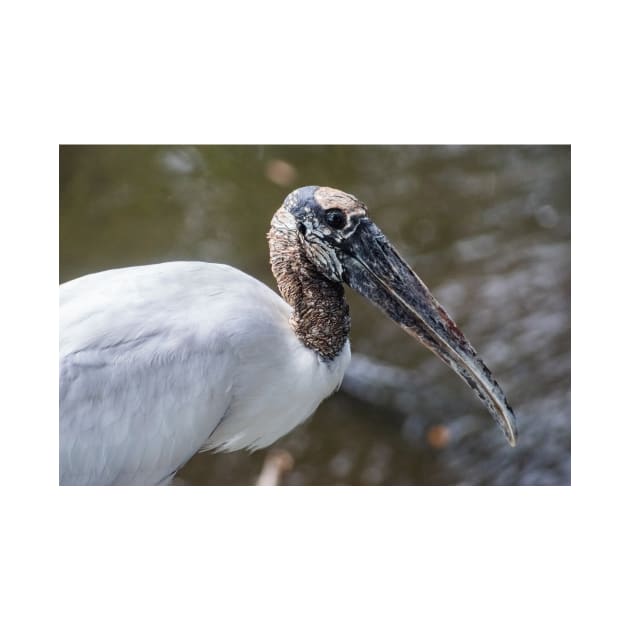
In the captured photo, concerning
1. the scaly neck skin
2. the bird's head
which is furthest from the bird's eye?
the scaly neck skin

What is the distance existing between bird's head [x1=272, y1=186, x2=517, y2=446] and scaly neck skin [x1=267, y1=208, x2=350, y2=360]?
4 cm

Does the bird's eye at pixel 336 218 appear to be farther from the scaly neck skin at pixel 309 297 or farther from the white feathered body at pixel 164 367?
the white feathered body at pixel 164 367

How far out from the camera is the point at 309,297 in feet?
8.95

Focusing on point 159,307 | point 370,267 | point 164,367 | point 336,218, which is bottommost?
point 164,367

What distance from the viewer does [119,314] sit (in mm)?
2588

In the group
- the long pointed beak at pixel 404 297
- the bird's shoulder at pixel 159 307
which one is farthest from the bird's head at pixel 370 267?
the bird's shoulder at pixel 159 307

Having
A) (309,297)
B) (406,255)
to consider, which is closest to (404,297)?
(309,297)

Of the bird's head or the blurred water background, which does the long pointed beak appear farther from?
the blurred water background

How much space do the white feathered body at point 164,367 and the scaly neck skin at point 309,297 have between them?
1.6 inches

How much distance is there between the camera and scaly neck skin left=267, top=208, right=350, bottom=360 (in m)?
2.70

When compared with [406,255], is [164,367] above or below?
below

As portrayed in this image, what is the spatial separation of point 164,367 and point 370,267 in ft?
2.15

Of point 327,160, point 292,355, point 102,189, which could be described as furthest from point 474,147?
point 102,189

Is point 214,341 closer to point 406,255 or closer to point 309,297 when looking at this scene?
point 309,297
